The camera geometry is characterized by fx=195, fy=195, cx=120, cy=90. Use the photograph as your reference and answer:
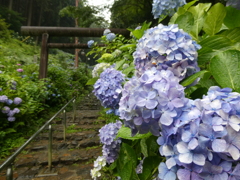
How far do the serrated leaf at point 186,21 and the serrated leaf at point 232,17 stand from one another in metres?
0.15

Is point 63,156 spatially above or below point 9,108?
below

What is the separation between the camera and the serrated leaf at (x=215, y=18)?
0.60 metres

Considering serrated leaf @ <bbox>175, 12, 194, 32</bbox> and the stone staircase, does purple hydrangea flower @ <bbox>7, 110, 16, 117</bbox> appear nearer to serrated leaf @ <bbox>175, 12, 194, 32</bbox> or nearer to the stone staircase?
the stone staircase

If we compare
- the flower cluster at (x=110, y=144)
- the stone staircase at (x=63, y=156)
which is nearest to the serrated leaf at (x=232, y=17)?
the flower cluster at (x=110, y=144)

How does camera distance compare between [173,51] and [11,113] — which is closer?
[173,51]

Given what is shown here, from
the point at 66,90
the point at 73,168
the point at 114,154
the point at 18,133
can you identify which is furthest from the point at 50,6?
the point at 114,154

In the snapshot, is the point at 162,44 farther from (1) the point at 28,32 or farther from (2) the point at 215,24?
(1) the point at 28,32

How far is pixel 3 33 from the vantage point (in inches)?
373

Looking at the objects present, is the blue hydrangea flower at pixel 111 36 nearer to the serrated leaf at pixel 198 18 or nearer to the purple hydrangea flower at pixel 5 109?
the serrated leaf at pixel 198 18

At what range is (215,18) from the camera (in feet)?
2.06

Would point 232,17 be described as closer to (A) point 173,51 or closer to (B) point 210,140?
(A) point 173,51

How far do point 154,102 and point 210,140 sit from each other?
0.36 feet

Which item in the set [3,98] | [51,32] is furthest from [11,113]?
[51,32]

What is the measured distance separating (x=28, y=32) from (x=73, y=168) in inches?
101
